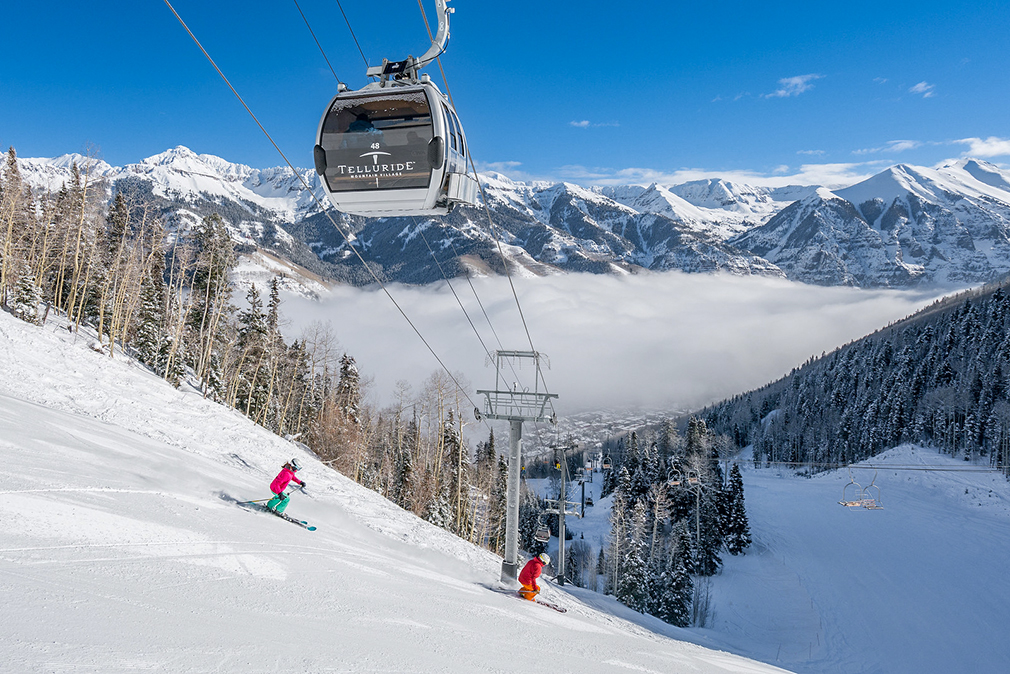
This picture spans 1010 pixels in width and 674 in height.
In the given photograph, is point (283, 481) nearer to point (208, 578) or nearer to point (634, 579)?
point (208, 578)

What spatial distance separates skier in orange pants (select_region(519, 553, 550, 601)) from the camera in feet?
44.8

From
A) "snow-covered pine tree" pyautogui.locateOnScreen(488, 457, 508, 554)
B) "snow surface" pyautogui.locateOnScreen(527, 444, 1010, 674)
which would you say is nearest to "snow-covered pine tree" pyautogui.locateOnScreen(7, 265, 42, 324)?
"snow surface" pyautogui.locateOnScreen(527, 444, 1010, 674)

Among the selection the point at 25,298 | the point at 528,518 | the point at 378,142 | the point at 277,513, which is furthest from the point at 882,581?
the point at 25,298

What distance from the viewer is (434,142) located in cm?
822

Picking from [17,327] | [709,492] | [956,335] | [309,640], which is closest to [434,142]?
[309,640]

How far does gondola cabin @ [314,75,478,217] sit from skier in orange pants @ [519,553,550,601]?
9.12 meters

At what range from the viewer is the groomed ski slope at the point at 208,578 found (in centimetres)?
495

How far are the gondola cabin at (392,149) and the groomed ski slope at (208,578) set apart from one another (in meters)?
5.64

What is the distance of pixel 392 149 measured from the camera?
8422 mm

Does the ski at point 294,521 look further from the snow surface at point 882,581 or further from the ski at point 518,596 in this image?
the snow surface at point 882,581

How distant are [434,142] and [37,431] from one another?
416 inches

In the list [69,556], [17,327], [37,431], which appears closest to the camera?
[69,556]

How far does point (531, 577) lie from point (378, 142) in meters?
10.6

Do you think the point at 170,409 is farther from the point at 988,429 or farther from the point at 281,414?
the point at 988,429
